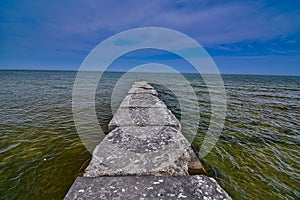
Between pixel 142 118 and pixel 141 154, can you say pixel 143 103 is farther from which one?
pixel 141 154

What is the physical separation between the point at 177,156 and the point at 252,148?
4138 mm

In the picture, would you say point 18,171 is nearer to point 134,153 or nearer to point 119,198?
point 134,153

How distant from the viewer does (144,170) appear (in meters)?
3.47

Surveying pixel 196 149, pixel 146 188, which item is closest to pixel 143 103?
pixel 196 149

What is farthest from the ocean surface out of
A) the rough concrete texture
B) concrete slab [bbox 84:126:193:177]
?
the rough concrete texture

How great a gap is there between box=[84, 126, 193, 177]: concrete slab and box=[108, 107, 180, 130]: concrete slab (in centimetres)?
77

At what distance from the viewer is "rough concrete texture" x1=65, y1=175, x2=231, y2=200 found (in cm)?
277

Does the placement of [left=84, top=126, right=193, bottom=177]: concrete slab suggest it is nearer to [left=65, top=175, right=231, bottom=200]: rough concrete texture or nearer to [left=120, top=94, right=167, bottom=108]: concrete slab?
[left=65, top=175, right=231, bottom=200]: rough concrete texture

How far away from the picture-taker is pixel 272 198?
13.5ft

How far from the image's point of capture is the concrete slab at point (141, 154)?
3.53 meters

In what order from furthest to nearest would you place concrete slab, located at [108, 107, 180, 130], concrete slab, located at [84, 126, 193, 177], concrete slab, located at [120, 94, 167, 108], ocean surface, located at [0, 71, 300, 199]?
concrete slab, located at [120, 94, 167, 108]
concrete slab, located at [108, 107, 180, 130]
ocean surface, located at [0, 71, 300, 199]
concrete slab, located at [84, 126, 193, 177]

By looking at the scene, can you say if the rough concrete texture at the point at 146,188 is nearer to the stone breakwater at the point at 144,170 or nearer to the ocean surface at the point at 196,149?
the stone breakwater at the point at 144,170

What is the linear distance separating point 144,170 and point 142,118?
3.32 meters

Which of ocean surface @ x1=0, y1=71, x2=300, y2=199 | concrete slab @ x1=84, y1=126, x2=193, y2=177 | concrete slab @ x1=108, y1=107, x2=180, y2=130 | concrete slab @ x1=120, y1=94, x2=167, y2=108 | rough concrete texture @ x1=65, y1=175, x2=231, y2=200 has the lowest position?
ocean surface @ x1=0, y1=71, x2=300, y2=199
